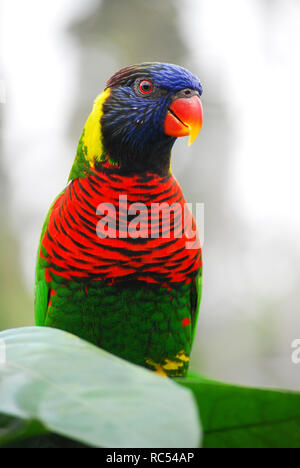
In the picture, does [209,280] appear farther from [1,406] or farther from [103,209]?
[1,406]

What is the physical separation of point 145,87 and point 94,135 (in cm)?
26

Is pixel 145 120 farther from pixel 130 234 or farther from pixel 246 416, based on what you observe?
pixel 246 416

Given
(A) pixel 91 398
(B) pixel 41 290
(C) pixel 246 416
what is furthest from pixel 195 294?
(A) pixel 91 398

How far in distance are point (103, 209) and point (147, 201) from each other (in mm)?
158

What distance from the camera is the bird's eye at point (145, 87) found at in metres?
1.62

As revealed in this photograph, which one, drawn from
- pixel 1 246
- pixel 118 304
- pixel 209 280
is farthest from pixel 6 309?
pixel 118 304

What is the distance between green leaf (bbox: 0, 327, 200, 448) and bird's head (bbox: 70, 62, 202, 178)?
123 centimetres

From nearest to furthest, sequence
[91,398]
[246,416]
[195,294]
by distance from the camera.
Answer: [91,398] → [246,416] → [195,294]

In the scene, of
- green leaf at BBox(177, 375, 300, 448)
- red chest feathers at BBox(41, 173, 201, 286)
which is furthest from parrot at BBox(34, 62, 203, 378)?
green leaf at BBox(177, 375, 300, 448)

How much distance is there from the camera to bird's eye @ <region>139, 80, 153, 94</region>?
1.62 m

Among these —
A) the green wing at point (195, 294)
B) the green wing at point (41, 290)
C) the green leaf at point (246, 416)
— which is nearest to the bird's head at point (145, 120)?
the green wing at point (41, 290)

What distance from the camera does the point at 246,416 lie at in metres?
0.52

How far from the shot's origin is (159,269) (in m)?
1.53

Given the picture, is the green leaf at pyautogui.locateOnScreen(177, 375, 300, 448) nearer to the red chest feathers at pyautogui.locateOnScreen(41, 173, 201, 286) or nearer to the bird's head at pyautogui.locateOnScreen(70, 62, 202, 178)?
the red chest feathers at pyautogui.locateOnScreen(41, 173, 201, 286)
